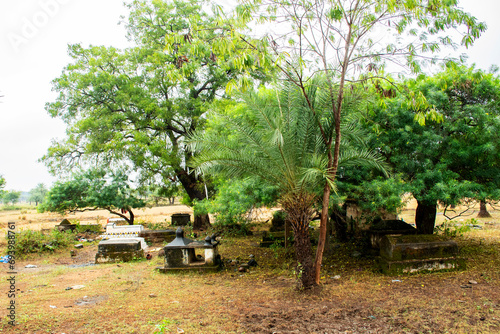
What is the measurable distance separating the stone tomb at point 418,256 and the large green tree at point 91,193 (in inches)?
546

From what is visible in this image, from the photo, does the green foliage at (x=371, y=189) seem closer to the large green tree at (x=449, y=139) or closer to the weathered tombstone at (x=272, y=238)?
the large green tree at (x=449, y=139)

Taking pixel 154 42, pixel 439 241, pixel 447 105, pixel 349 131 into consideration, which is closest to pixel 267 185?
pixel 349 131

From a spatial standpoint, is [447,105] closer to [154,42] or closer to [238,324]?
[238,324]

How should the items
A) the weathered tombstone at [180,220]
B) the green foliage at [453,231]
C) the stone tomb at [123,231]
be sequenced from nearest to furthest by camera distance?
the green foliage at [453,231] < the stone tomb at [123,231] < the weathered tombstone at [180,220]

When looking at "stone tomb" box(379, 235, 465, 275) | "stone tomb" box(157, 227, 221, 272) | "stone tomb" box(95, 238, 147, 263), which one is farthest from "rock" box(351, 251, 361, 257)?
"stone tomb" box(95, 238, 147, 263)

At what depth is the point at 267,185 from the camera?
29.2 feet

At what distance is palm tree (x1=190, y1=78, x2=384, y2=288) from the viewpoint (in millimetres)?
6719

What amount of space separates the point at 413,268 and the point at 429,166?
2347 millimetres

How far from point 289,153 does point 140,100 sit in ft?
38.6

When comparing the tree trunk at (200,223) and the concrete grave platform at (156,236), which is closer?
the concrete grave platform at (156,236)

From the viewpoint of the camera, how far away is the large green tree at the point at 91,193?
55.5 feet

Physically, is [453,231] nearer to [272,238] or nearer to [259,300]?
[272,238]

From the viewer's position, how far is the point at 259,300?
630 cm

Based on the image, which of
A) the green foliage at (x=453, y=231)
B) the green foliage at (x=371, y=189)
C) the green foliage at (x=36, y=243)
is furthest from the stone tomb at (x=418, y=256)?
the green foliage at (x=36, y=243)
